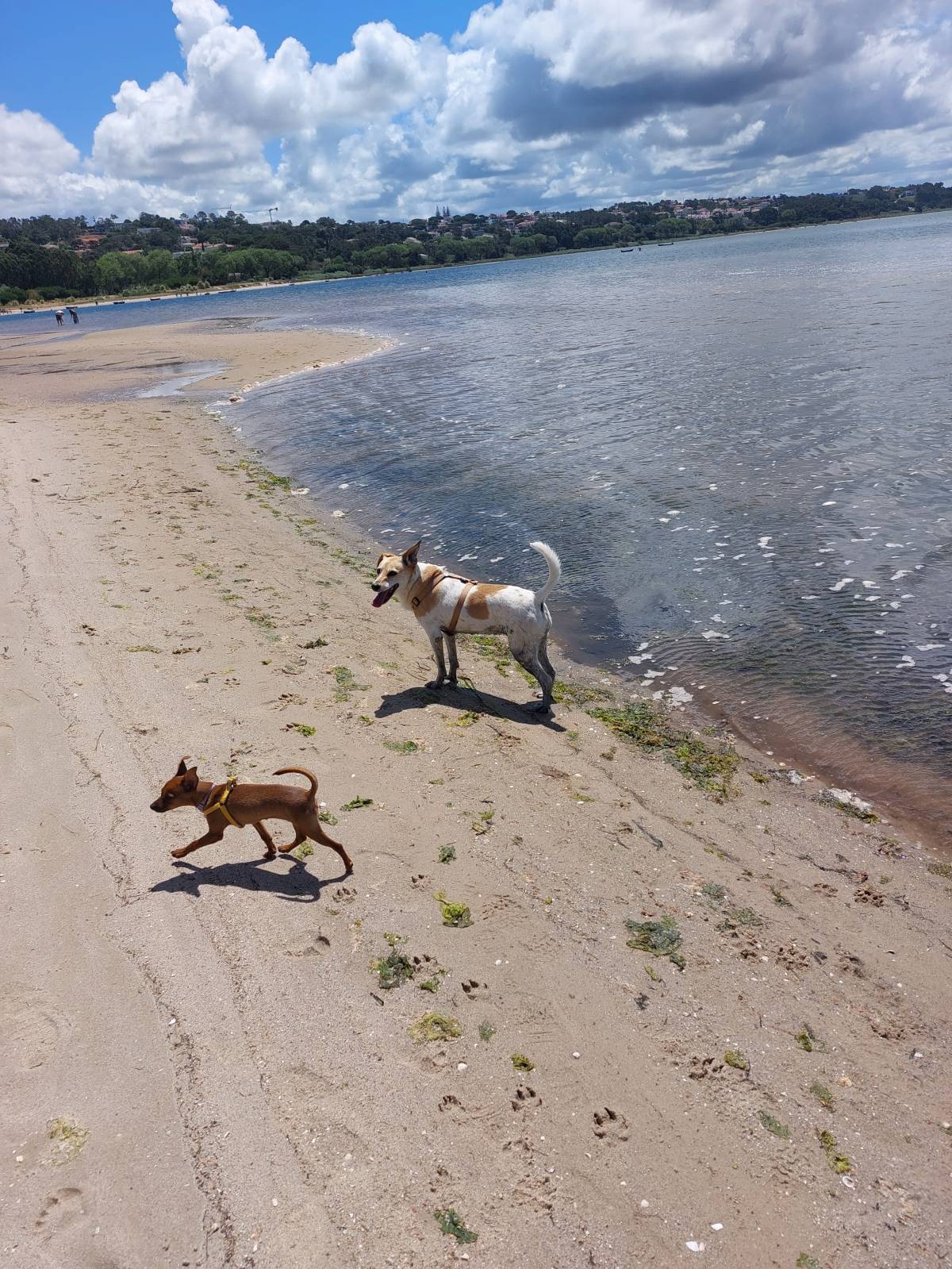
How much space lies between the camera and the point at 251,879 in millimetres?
5293

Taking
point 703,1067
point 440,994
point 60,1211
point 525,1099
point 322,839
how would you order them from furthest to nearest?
1. point 322,839
2. point 440,994
3. point 703,1067
4. point 525,1099
5. point 60,1211

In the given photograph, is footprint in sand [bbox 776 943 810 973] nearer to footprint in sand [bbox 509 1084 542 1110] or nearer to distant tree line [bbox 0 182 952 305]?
footprint in sand [bbox 509 1084 542 1110]

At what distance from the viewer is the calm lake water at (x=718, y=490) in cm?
876

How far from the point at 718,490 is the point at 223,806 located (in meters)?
13.2

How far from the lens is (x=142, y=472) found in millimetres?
17078

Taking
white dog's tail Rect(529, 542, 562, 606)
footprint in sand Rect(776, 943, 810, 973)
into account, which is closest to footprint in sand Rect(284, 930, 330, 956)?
footprint in sand Rect(776, 943, 810, 973)

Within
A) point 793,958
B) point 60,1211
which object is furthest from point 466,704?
point 60,1211

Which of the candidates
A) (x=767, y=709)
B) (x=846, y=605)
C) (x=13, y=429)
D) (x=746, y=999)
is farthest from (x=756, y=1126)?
(x=13, y=429)

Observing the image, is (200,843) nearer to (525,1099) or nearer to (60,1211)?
(60,1211)

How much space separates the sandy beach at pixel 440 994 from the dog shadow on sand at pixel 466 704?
0.06 metres

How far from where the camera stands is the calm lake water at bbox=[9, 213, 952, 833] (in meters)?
8.76

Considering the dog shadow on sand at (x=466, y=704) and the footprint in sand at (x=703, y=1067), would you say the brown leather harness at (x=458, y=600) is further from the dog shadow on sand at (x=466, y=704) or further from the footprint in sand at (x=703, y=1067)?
the footprint in sand at (x=703, y=1067)

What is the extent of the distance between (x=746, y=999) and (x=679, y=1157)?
4.04ft

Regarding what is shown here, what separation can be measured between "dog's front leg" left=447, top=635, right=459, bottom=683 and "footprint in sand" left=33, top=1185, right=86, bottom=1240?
5.90 m
